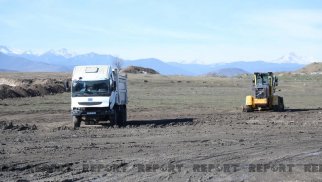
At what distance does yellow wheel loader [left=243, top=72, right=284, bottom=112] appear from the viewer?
128ft

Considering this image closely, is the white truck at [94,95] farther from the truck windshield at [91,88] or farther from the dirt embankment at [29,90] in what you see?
the dirt embankment at [29,90]

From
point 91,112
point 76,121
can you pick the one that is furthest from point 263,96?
point 76,121

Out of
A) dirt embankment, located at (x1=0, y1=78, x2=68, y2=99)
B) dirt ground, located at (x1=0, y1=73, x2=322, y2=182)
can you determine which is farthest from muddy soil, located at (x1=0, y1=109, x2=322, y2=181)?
dirt embankment, located at (x1=0, y1=78, x2=68, y2=99)

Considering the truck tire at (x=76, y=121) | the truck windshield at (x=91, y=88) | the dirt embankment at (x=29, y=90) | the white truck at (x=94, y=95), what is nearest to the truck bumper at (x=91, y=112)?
the white truck at (x=94, y=95)

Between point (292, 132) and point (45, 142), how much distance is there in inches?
434

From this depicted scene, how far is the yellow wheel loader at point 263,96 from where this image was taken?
38.9m

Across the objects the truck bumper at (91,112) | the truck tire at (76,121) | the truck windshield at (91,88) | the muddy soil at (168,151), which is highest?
the truck windshield at (91,88)

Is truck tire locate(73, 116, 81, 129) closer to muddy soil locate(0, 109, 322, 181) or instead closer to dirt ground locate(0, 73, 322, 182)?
muddy soil locate(0, 109, 322, 181)

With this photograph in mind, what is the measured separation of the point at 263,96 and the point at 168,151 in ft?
70.9

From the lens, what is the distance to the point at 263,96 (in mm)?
39000

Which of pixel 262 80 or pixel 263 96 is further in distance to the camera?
pixel 262 80

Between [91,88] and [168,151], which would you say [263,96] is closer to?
[91,88]

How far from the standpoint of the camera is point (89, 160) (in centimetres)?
1625

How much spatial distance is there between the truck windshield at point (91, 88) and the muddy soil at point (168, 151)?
1.82m
